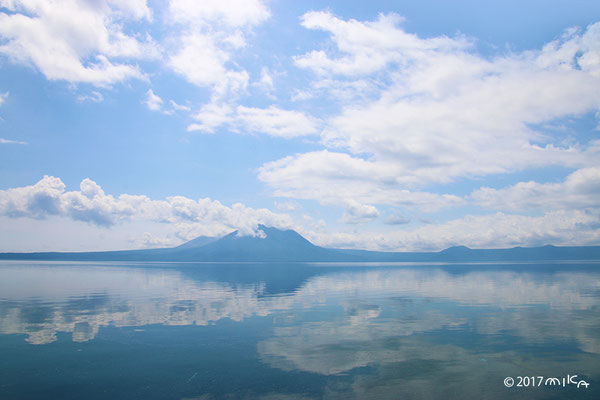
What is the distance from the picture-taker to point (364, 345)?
33406 mm

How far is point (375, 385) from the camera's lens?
23.6 m

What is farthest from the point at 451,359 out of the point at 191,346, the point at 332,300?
the point at 332,300

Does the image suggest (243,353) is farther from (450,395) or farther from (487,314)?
(487,314)

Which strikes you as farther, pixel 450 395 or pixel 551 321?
pixel 551 321

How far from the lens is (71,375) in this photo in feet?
83.6

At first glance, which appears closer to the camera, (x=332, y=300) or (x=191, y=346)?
(x=191, y=346)

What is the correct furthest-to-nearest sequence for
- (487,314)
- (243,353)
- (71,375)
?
1. (487,314)
2. (243,353)
3. (71,375)

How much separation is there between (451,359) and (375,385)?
31.4ft

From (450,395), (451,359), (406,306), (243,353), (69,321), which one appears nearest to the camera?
(450,395)

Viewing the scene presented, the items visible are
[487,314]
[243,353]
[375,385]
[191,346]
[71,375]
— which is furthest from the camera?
[487,314]

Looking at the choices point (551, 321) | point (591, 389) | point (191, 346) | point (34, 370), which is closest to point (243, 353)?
point (191, 346)

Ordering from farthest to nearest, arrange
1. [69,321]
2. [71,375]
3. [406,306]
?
Answer: 1. [406,306]
2. [69,321]
3. [71,375]

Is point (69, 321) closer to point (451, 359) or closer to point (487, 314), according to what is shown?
point (451, 359)

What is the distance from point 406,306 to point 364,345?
28.3 meters
